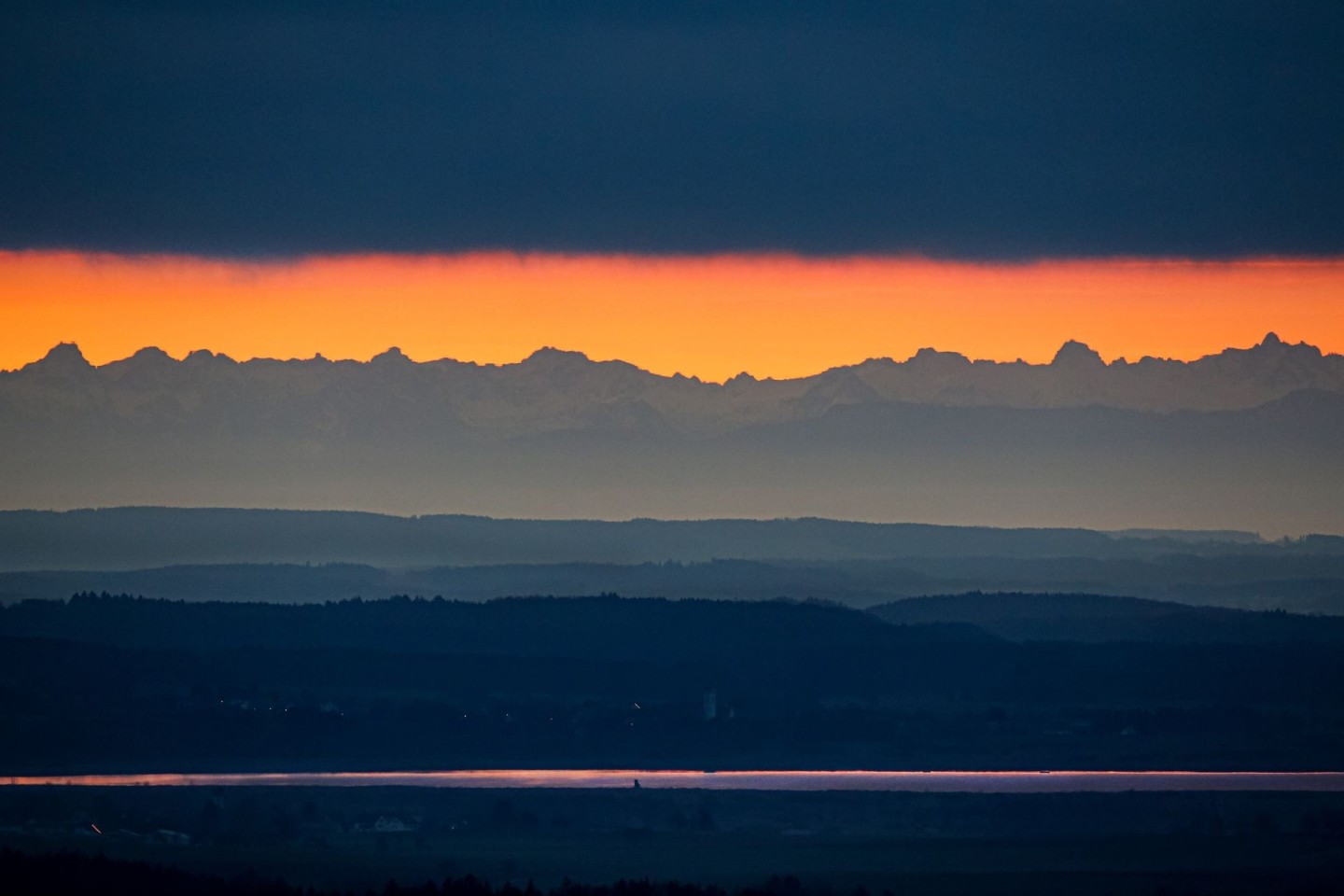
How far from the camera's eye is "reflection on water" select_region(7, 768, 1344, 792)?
154750mm

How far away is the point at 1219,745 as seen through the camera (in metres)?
176

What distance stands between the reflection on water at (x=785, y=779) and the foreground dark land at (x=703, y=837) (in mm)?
5112

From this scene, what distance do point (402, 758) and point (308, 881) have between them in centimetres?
5577

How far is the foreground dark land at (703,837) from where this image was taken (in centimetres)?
12275

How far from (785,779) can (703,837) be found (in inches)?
988

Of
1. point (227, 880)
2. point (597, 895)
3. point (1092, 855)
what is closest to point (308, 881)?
point (227, 880)

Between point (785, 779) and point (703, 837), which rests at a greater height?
point (785, 779)

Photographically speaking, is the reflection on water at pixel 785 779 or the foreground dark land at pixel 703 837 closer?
the foreground dark land at pixel 703 837

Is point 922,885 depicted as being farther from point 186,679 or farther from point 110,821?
point 186,679

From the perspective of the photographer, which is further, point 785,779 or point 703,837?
point 785,779

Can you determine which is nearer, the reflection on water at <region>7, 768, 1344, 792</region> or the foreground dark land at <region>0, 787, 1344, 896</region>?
the foreground dark land at <region>0, 787, 1344, 896</region>

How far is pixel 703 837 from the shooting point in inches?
5389

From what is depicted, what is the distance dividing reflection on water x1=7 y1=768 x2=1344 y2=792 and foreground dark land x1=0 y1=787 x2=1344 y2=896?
5112 millimetres

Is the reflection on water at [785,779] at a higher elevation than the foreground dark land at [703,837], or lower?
higher
